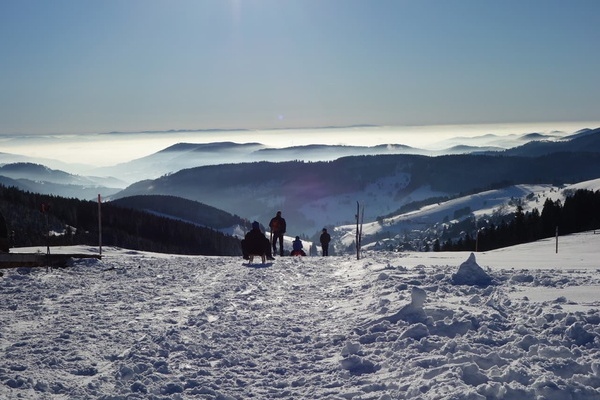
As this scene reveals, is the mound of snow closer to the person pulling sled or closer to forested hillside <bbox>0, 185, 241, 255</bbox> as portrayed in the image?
the person pulling sled

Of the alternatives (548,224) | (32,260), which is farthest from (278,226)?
(548,224)

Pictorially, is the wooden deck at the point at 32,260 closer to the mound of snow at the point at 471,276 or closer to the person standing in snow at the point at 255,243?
the person standing in snow at the point at 255,243

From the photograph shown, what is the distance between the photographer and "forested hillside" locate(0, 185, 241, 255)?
107 metres

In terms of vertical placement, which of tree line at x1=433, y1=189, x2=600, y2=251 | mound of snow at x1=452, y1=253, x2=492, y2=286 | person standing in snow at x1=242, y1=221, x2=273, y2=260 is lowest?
tree line at x1=433, y1=189, x2=600, y2=251

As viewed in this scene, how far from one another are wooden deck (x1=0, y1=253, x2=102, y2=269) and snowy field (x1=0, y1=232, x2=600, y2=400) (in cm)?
278

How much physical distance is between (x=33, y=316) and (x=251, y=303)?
14.0 ft

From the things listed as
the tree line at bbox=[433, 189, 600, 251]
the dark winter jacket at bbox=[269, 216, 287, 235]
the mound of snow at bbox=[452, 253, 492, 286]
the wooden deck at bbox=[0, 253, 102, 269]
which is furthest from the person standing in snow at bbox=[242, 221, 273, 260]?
the tree line at bbox=[433, 189, 600, 251]

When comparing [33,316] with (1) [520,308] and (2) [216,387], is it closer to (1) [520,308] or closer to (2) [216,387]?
(2) [216,387]

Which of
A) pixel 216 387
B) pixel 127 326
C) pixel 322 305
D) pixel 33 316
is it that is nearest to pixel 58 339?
pixel 127 326

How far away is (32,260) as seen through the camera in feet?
52.5

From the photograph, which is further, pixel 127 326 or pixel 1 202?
pixel 1 202

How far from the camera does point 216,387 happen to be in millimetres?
6262

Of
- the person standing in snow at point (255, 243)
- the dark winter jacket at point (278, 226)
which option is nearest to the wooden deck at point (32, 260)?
the person standing in snow at point (255, 243)

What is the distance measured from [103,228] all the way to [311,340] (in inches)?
4740
